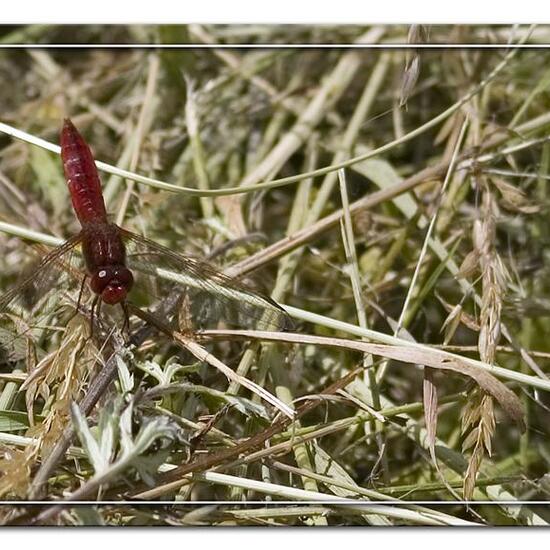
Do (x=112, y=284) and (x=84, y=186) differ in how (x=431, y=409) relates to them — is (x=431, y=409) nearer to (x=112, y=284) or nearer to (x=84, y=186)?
(x=112, y=284)

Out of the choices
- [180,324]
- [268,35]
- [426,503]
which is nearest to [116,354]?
[180,324]

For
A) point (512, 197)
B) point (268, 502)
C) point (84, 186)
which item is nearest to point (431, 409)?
point (268, 502)

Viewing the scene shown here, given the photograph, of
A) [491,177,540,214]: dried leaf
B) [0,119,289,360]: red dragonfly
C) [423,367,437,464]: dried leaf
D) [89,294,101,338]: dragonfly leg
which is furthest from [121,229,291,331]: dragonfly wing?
[491,177,540,214]: dried leaf

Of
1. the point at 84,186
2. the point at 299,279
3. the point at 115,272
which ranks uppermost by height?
the point at 84,186

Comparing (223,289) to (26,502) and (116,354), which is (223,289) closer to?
(116,354)

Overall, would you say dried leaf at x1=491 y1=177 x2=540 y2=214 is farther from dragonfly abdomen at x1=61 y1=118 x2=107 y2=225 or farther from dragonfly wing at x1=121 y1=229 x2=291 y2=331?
dragonfly abdomen at x1=61 y1=118 x2=107 y2=225

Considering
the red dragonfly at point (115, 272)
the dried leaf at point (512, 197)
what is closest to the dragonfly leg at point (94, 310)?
the red dragonfly at point (115, 272)

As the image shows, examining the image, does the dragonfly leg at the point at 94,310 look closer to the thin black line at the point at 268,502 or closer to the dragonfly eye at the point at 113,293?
the dragonfly eye at the point at 113,293
